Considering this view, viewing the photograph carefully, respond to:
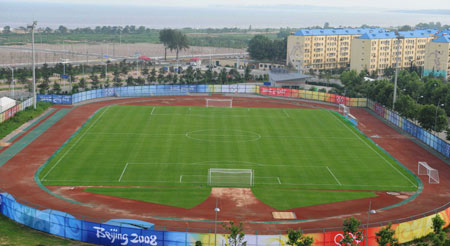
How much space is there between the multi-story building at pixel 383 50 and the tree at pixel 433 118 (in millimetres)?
71526

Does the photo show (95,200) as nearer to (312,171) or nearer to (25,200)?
(25,200)

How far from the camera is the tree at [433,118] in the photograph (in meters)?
65.2

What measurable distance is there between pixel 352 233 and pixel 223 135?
33.4 meters

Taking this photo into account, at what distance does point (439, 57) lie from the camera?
132 metres

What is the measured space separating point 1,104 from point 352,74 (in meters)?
67.8

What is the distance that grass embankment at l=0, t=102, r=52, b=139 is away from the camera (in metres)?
63.9

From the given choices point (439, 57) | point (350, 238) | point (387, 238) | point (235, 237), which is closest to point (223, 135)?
point (235, 237)

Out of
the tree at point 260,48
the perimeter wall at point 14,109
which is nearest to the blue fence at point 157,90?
the perimeter wall at point 14,109

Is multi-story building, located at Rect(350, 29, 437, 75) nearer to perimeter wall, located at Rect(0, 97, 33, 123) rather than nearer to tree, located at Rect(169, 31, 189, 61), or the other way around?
tree, located at Rect(169, 31, 189, 61)

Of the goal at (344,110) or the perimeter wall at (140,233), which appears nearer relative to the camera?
the perimeter wall at (140,233)

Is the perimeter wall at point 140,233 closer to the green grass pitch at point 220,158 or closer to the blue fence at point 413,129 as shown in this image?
the green grass pitch at point 220,158

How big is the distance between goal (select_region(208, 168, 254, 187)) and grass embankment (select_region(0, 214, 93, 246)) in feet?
50.5

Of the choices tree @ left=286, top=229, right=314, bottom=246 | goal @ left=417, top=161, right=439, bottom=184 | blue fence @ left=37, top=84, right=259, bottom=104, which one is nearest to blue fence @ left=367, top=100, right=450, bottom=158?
goal @ left=417, top=161, right=439, bottom=184

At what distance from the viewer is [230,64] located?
157875 mm
